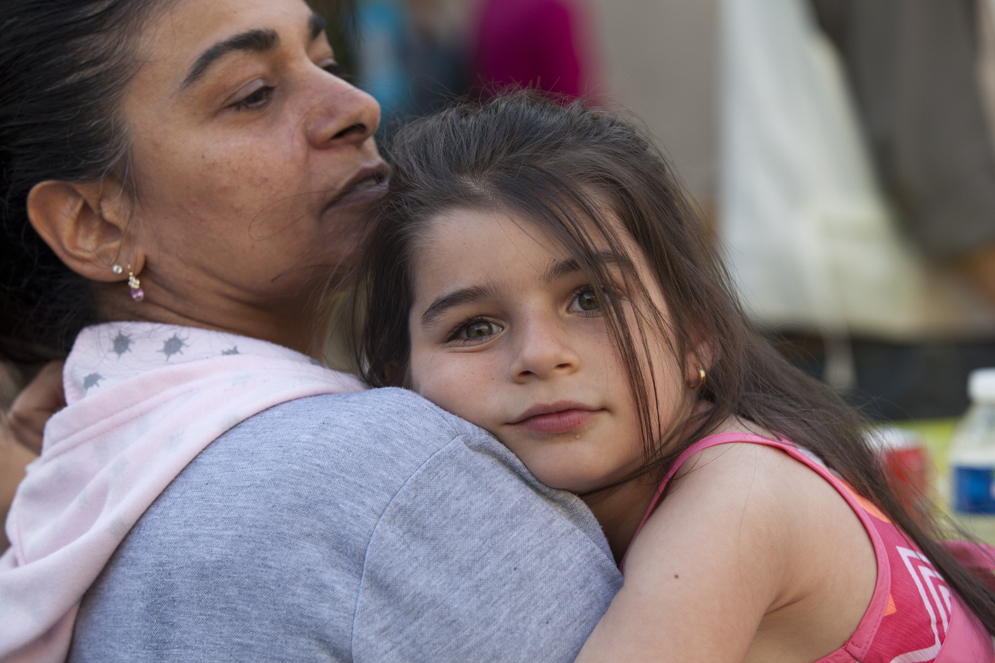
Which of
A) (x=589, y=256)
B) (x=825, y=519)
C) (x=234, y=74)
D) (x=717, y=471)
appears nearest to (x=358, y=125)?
(x=234, y=74)

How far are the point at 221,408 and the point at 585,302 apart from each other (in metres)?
0.52

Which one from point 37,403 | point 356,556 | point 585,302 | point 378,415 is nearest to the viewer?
point 356,556

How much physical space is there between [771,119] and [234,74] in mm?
2674

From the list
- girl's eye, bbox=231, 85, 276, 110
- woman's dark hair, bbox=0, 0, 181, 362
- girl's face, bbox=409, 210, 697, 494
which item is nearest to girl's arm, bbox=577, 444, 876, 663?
girl's face, bbox=409, 210, 697, 494

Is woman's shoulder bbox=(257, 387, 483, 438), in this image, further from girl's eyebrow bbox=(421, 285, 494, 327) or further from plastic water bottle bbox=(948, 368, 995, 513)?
plastic water bottle bbox=(948, 368, 995, 513)

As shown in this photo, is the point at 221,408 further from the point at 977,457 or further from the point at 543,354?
the point at 977,457

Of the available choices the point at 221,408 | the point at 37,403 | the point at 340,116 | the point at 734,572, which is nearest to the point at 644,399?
the point at 734,572

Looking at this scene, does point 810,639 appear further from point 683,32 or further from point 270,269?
point 683,32

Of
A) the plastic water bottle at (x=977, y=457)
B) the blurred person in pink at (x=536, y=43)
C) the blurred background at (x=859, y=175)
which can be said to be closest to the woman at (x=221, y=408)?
the plastic water bottle at (x=977, y=457)

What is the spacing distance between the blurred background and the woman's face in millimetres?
1315

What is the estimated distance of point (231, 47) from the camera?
1.38 metres

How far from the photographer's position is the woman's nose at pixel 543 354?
3.63 ft

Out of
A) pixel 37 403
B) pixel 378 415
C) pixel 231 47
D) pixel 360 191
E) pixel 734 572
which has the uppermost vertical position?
pixel 231 47

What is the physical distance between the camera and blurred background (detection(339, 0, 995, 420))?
9.78 ft
